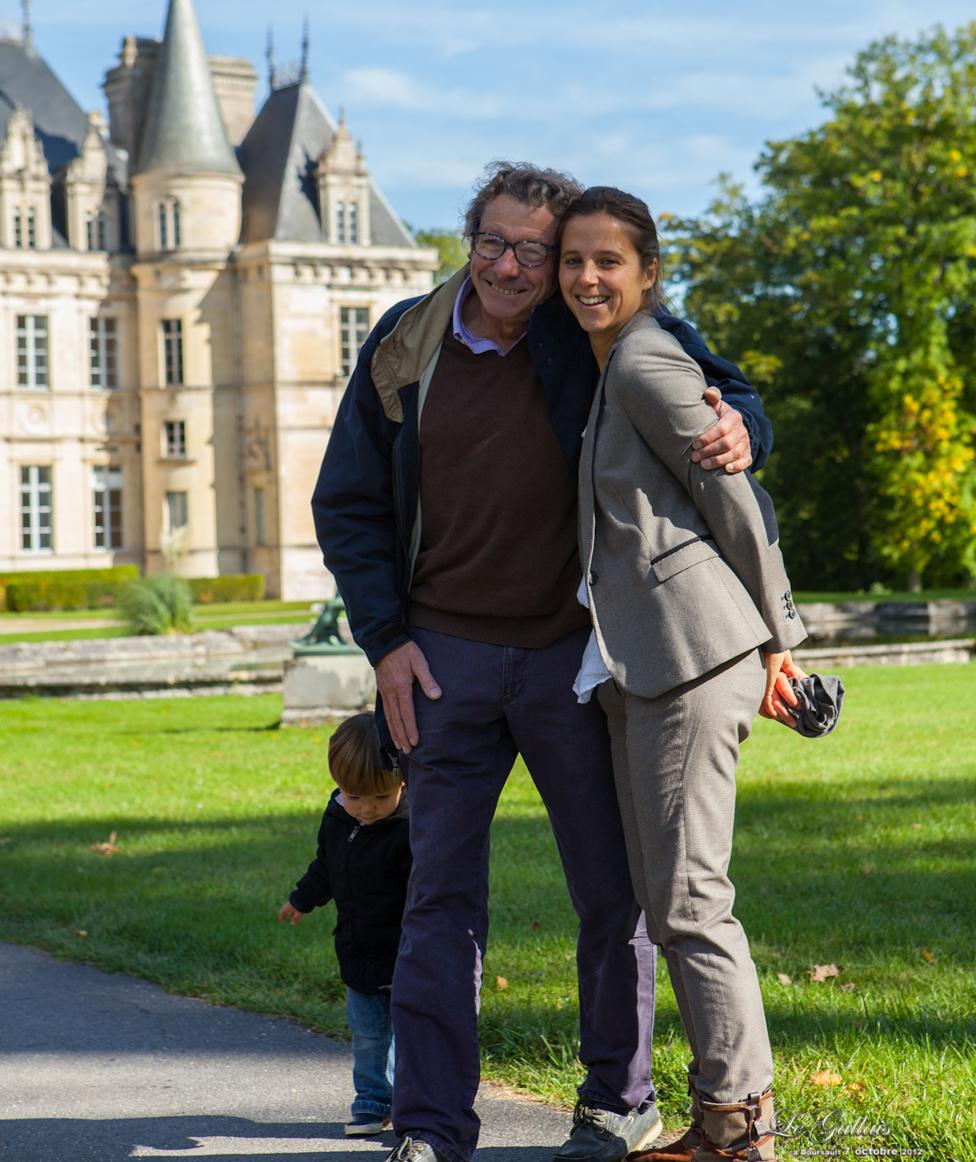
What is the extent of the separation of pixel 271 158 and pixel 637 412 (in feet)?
147

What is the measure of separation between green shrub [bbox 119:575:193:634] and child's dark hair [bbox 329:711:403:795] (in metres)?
18.9

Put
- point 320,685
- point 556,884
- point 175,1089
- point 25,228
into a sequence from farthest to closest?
1. point 25,228
2. point 320,685
3. point 556,884
4. point 175,1089

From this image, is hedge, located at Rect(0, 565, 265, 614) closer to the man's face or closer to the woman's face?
the man's face

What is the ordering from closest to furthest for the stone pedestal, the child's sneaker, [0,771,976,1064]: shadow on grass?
1. the child's sneaker
2. [0,771,976,1064]: shadow on grass
3. the stone pedestal

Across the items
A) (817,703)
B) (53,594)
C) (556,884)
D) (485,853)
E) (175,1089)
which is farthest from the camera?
(53,594)

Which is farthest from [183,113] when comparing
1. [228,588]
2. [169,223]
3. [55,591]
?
[55,591]

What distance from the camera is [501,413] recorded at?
3641 millimetres

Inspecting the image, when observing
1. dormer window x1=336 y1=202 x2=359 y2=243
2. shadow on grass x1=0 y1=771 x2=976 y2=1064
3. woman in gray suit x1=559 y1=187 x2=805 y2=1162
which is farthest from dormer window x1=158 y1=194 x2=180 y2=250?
woman in gray suit x1=559 y1=187 x2=805 y2=1162

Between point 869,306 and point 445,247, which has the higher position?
point 445,247

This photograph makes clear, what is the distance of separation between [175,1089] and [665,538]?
2.07m

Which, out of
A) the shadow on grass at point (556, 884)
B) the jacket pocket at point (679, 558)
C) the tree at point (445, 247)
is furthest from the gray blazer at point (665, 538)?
the tree at point (445, 247)

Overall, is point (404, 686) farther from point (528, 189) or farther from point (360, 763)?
point (528, 189)

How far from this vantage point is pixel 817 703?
3.59 m

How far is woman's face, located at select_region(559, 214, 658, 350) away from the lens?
3.49m
